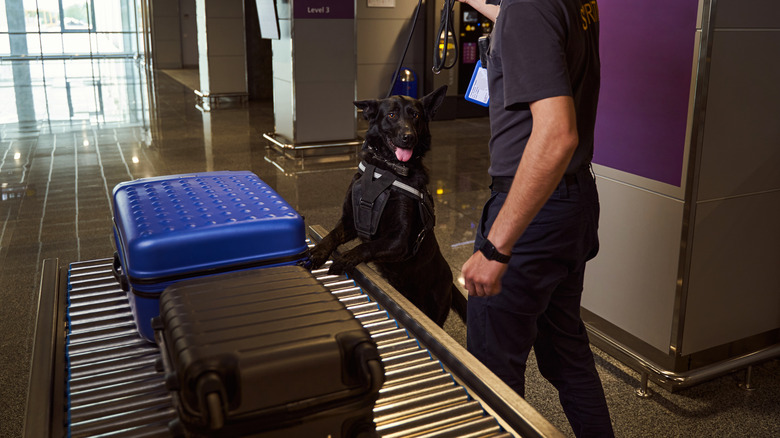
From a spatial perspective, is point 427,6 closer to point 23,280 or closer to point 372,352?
point 23,280

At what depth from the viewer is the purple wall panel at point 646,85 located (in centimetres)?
267

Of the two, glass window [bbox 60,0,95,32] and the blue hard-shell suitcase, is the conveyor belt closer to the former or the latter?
the blue hard-shell suitcase

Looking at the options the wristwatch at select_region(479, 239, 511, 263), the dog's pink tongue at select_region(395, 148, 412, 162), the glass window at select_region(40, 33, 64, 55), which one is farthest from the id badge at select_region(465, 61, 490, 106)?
the glass window at select_region(40, 33, 64, 55)

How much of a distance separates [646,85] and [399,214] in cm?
124

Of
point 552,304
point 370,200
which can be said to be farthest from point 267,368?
point 370,200

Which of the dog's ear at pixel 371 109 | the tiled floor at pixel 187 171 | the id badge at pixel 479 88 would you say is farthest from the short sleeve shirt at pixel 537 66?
the tiled floor at pixel 187 171

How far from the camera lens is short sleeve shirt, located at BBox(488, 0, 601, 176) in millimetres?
1455

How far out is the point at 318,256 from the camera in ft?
6.65


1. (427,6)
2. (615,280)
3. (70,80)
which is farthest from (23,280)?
(70,80)

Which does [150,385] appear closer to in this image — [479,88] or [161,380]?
[161,380]

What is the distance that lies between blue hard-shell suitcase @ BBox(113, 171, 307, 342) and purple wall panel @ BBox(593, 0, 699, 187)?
1810 millimetres

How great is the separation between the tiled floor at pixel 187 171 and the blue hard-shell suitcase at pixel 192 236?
1532 mm

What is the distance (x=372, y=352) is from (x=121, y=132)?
929 cm

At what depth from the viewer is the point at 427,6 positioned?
34.3 ft
